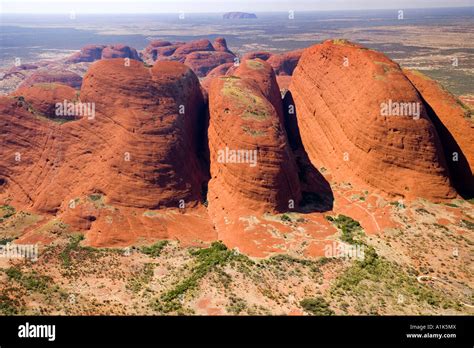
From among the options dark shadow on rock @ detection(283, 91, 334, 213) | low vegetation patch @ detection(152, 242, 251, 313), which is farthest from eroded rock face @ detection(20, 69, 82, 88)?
low vegetation patch @ detection(152, 242, 251, 313)

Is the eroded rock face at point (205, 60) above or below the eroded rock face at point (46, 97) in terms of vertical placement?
above

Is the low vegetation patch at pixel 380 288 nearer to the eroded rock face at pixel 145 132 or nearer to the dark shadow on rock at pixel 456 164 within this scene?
the dark shadow on rock at pixel 456 164

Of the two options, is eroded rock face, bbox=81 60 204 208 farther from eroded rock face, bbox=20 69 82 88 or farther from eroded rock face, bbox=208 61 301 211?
eroded rock face, bbox=20 69 82 88

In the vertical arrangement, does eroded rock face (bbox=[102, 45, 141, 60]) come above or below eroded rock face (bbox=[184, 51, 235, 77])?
above

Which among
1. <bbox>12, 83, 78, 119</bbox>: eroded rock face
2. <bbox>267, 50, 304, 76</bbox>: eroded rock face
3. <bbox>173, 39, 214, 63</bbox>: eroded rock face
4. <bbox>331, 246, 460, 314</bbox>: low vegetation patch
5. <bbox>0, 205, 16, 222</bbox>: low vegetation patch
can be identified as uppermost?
<bbox>173, 39, 214, 63</bbox>: eroded rock face

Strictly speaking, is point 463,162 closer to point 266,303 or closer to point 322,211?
point 322,211

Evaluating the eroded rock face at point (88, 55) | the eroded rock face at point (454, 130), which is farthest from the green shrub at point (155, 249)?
the eroded rock face at point (88, 55)

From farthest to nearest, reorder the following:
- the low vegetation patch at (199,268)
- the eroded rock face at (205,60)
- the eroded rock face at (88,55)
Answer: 1. the eroded rock face at (88,55)
2. the eroded rock face at (205,60)
3. the low vegetation patch at (199,268)

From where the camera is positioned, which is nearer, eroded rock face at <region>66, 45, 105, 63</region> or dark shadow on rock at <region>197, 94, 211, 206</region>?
dark shadow on rock at <region>197, 94, 211, 206</region>
